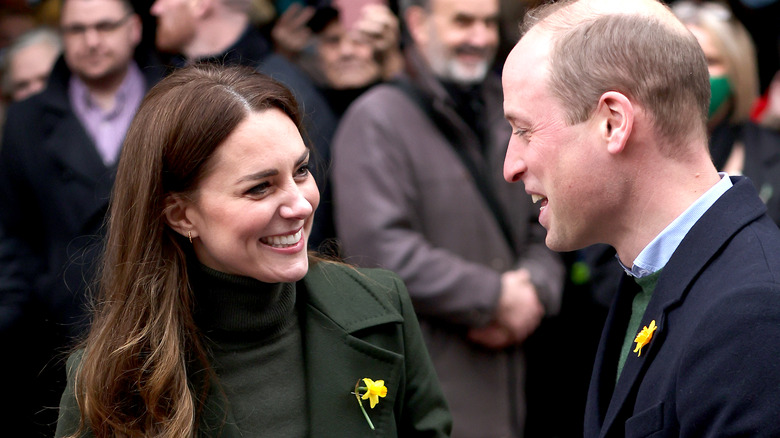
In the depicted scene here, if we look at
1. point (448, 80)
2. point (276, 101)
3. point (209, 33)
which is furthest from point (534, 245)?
point (276, 101)

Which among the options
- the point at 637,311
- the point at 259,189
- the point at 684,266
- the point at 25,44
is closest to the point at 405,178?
the point at 259,189

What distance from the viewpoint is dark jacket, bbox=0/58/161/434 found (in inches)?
169

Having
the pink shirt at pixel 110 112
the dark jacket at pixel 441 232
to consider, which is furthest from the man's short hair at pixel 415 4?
the pink shirt at pixel 110 112

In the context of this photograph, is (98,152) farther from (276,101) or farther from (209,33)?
(276,101)

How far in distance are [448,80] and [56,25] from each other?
259cm

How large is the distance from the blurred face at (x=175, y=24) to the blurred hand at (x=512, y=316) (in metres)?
2.04

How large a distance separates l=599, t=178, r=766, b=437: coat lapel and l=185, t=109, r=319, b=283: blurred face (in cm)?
89

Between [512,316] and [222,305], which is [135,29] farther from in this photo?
[222,305]

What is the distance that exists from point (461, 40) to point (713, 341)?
3.00 meters

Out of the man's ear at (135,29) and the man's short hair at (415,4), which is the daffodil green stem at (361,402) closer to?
the man's short hair at (415,4)

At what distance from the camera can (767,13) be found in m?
5.91

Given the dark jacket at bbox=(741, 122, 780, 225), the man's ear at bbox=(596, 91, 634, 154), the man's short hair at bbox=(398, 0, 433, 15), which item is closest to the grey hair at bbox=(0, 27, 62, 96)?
the man's short hair at bbox=(398, 0, 433, 15)

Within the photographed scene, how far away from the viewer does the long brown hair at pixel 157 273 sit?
7.85 ft

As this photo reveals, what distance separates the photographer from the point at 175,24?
15.6 ft
